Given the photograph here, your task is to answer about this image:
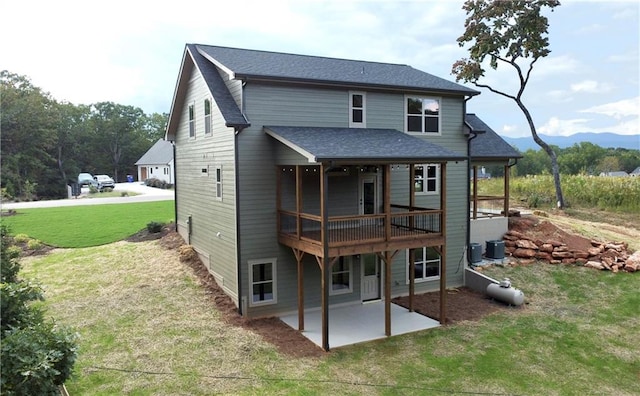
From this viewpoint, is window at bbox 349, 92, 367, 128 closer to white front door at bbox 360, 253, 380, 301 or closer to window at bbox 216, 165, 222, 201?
white front door at bbox 360, 253, 380, 301

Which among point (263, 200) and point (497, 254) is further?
point (497, 254)

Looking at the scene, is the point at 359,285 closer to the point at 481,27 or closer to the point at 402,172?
the point at 402,172

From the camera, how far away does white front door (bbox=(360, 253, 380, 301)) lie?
1480 centimetres

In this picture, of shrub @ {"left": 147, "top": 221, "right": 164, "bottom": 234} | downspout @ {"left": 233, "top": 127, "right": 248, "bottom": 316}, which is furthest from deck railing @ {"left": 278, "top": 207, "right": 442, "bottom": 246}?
shrub @ {"left": 147, "top": 221, "right": 164, "bottom": 234}

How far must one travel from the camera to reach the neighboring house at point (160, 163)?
165ft

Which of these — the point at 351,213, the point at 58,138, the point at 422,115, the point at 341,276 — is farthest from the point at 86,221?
the point at 58,138


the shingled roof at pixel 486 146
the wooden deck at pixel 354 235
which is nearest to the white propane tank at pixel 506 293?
the wooden deck at pixel 354 235

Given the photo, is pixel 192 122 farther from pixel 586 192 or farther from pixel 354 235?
pixel 586 192

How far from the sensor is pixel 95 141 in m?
64.9

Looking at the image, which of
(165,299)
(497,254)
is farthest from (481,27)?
(165,299)

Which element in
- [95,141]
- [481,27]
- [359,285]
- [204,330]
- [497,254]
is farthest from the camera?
[95,141]

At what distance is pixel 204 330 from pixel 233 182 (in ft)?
14.0

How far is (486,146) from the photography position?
18.4 m

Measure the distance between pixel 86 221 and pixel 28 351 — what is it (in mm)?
20514
